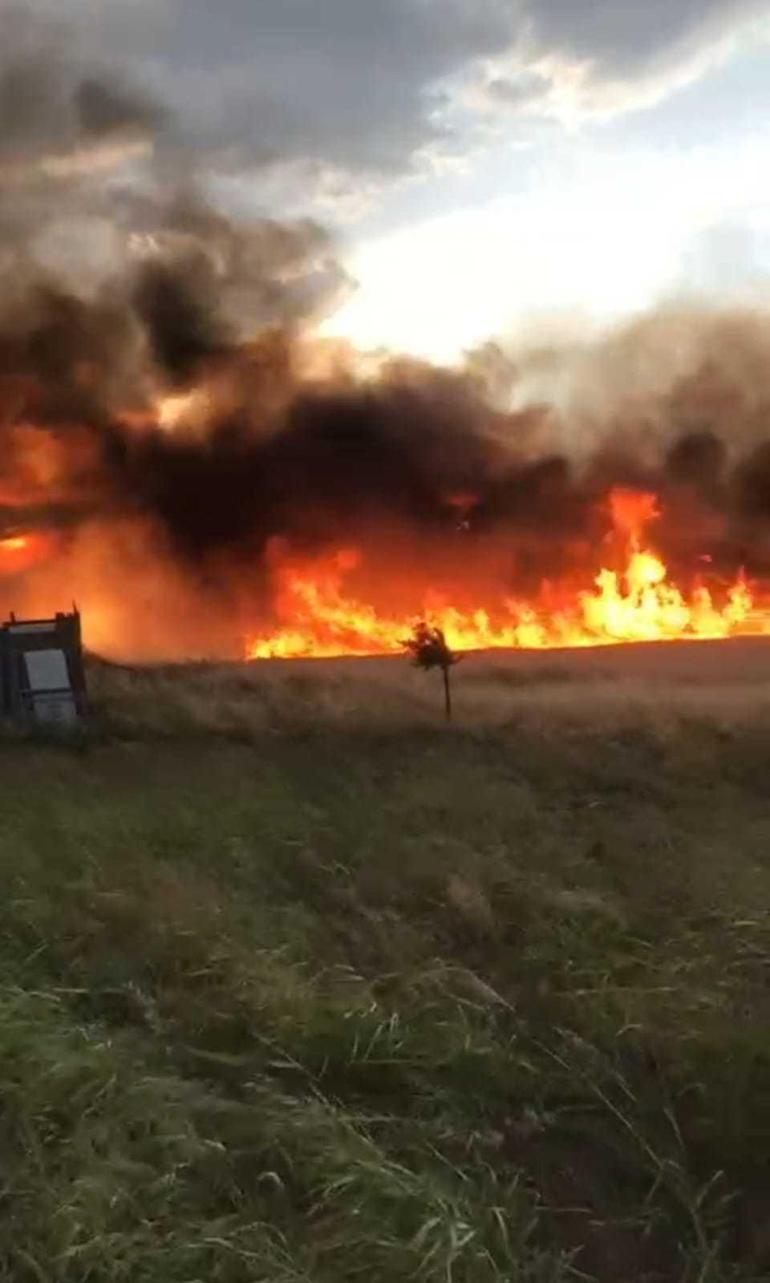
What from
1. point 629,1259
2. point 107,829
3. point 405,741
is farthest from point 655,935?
point 405,741

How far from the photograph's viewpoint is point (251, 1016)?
776cm

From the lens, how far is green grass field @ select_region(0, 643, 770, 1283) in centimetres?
537

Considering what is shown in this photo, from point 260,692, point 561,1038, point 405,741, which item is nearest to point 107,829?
point 561,1038

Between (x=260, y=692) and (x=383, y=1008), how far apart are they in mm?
31781

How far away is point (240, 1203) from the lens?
18.0 ft

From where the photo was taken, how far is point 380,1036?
7367 millimetres

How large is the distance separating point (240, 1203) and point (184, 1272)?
54 cm

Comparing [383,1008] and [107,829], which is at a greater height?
[107,829]

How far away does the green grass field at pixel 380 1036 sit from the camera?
17.6ft

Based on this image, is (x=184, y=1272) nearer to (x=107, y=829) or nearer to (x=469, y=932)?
(x=469, y=932)

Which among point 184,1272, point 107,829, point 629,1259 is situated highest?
point 107,829

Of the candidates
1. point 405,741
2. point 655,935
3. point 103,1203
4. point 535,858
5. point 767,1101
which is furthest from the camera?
point 405,741

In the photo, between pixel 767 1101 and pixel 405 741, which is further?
pixel 405 741

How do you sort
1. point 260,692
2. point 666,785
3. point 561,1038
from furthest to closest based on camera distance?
point 260,692 < point 666,785 < point 561,1038
